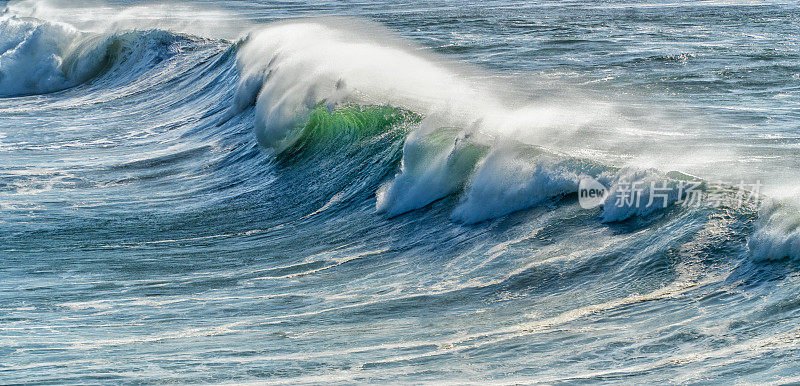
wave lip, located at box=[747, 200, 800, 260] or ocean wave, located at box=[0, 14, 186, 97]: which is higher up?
wave lip, located at box=[747, 200, 800, 260]

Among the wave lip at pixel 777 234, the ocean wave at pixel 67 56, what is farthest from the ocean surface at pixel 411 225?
the ocean wave at pixel 67 56

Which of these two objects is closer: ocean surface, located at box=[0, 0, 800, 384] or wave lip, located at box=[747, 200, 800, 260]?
ocean surface, located at box=[0, 0, 800, 384]

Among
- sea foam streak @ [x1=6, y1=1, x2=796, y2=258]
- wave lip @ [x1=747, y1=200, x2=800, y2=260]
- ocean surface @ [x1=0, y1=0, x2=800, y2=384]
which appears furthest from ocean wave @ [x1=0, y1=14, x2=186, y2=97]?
wave lip @ [x1=747, y1=200, x2=800, y2=260]

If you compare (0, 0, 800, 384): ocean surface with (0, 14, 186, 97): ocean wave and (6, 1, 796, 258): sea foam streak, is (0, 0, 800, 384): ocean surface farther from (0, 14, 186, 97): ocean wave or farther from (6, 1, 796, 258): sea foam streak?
(0, 14, 186, 97): ocean wave

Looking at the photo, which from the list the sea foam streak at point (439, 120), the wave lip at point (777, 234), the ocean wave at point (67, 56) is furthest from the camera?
the ocean wave at point (67, 56)

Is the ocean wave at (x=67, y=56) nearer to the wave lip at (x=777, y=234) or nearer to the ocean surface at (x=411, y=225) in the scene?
the ocean surface at (x=411, y=225)

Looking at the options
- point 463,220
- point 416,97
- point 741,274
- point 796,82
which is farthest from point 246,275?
point 796,82

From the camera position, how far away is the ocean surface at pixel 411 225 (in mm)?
5676

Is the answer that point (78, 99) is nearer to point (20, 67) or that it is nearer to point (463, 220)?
point (20, 67)

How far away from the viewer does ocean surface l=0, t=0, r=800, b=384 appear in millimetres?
5676

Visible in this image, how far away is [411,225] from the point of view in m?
9.34

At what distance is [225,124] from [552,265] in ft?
34.1

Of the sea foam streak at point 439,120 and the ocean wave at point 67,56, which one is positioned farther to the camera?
the ocean wave at point 67,56

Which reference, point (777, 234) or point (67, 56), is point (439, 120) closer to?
point (777, 234)
